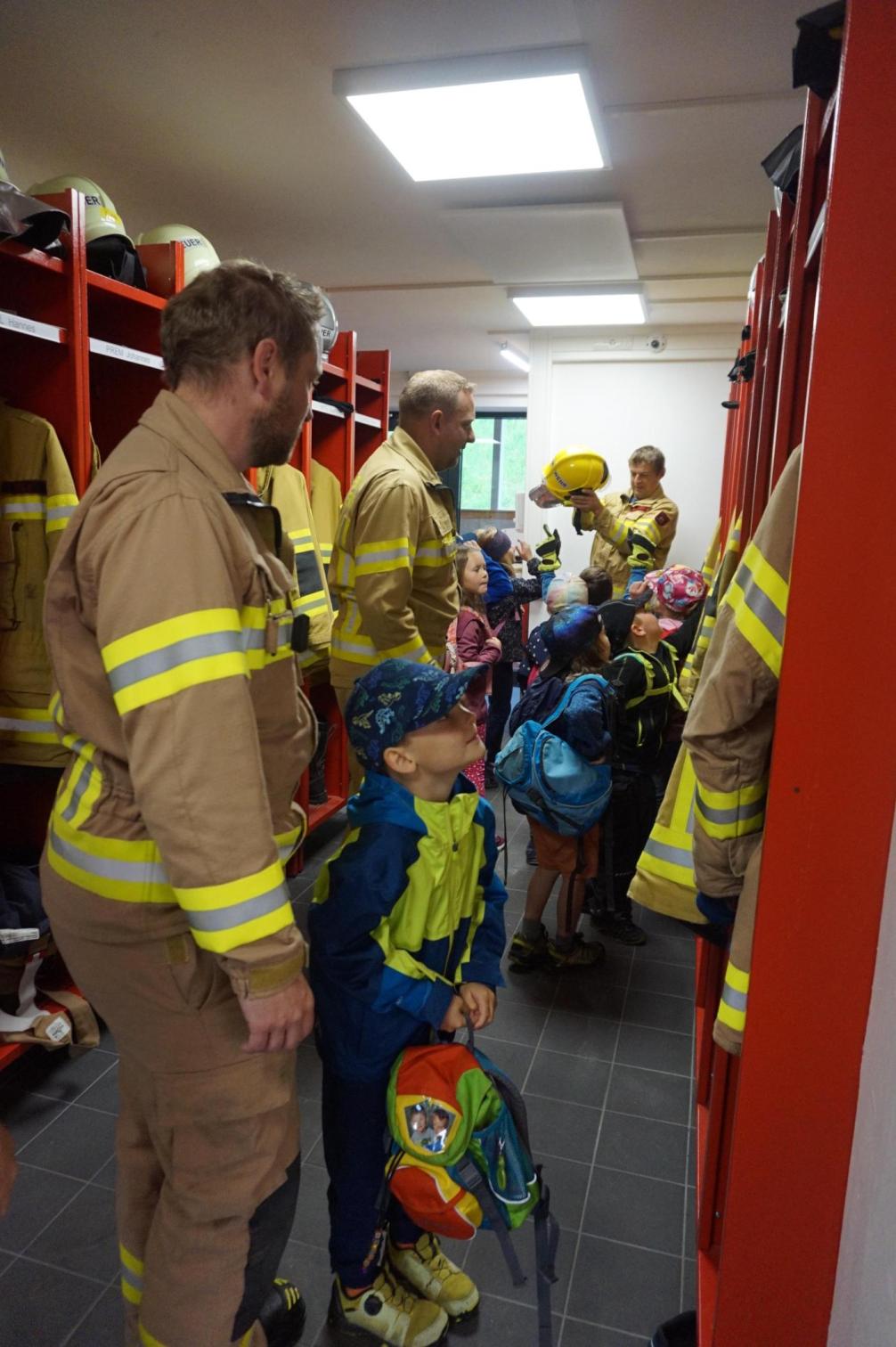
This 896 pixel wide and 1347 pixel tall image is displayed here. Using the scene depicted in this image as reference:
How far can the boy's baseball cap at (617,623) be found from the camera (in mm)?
3404

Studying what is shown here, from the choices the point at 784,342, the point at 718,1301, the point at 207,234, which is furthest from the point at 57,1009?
the point at 207,234

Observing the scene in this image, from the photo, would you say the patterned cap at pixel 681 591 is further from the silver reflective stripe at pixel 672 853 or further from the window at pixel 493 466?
the window at pixel 493 466

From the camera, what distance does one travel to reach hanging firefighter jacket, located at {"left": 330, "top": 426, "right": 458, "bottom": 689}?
2.88m

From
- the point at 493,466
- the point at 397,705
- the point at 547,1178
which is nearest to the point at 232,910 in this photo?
the point at 397,705

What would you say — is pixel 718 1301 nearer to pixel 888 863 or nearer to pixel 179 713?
pixel 888 863

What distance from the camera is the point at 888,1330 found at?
0.85 metres

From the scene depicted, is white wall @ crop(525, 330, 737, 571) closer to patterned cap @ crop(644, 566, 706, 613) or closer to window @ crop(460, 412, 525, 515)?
patterned cap @ crop(644, 566, 706, 613)

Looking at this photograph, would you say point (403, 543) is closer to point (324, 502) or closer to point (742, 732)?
point (324, 502)

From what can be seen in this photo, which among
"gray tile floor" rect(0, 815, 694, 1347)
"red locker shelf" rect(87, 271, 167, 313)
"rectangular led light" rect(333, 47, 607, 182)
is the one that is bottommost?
"gray tile floor" rect(0, 815, 694, 1347)

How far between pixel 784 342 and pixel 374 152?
3.03 metres

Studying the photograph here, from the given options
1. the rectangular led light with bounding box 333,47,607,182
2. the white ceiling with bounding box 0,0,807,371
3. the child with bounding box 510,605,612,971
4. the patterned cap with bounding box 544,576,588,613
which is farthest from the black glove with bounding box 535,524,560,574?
the child with bounding box 510,605,612,971

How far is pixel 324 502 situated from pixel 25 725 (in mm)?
2089

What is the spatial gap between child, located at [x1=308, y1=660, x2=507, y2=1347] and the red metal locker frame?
611 mm

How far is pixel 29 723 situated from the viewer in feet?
8.29
